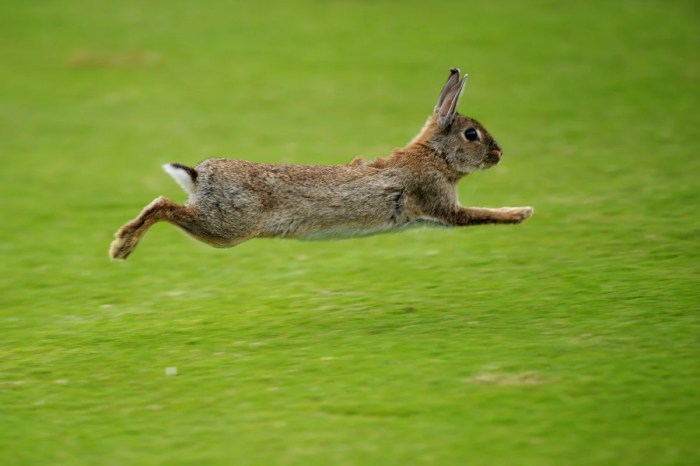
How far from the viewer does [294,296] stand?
9.47 metres

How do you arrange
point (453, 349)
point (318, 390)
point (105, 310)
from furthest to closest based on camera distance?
point (105, 310)
point (453, 349)
point (318, 390)

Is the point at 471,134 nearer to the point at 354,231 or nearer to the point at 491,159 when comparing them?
the point at 491,159

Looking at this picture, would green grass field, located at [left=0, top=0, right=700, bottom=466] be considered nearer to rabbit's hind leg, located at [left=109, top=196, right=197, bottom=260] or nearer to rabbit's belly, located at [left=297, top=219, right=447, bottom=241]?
rabbit's belly, located at [left=297, top=219, right=447, bottom=241]

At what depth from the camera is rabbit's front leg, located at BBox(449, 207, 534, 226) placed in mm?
8297

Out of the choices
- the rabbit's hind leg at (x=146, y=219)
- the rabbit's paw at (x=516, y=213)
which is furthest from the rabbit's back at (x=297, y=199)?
the rabbit's paw at (x=516, y=213)

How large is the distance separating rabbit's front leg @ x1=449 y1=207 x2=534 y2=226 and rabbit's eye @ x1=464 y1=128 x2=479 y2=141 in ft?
2.44

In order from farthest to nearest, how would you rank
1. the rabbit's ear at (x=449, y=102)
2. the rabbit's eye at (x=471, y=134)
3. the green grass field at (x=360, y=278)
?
the rabbit's eye at (x=471, y=134) → the rabbit's ear at (x=449, y=102) → the green grass field at (x=360, y=278)

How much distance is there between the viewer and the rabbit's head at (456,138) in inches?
345

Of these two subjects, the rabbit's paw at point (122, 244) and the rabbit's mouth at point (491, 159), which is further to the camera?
the rabbit's mouth at point (491, 159)

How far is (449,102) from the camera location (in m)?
8.79

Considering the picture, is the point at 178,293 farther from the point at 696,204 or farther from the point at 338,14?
the point at 338,14

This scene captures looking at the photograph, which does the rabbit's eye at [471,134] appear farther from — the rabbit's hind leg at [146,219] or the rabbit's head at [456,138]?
the rabbit's hind leg at [146,219]

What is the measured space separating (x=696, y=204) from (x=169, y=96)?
12.7 m

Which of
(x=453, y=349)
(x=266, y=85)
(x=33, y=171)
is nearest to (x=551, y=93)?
(x=266, y=85)
